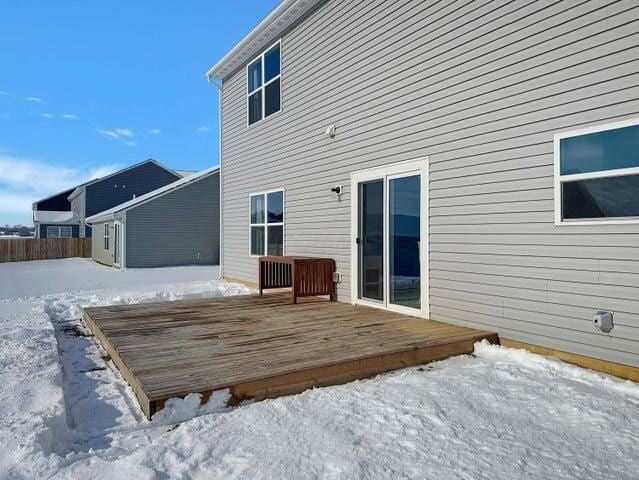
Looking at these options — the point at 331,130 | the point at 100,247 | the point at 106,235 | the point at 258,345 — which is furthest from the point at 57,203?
the point at 258,345

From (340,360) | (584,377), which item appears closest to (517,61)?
(584,377)

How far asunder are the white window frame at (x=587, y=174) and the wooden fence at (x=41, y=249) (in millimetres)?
24845

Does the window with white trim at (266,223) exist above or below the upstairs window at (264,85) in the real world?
below

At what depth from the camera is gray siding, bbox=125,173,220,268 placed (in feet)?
55.0

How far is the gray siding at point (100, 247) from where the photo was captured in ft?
61.0

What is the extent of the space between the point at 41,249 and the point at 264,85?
1963 cm

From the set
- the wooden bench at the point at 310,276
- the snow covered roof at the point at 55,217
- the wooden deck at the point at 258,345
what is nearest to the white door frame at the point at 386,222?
the wooden deck at the point at 258,345

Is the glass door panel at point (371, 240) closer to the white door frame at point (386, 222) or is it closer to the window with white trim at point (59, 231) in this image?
the white door frame at point (386, 222)

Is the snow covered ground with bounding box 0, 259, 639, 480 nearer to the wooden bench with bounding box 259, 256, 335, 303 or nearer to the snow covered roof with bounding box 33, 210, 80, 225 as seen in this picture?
the wooden bench with bounding box 259, 256, 335, 303

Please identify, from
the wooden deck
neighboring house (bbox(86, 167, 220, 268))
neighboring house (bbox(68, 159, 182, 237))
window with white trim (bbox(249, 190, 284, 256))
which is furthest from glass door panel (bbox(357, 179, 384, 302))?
neighboring house (bbox(68, 159, 182, 237))

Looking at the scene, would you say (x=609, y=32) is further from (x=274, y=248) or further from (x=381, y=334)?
(x=274, y=248)

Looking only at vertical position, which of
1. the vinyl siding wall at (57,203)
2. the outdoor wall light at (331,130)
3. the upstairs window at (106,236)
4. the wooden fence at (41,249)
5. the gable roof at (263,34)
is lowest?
Result: the wooden fence at (41,249)

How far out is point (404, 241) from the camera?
5.43 m

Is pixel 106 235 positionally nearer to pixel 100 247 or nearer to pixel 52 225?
pixel 100 247
